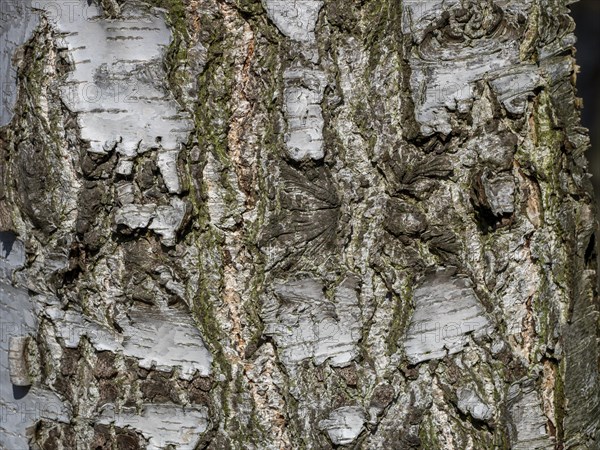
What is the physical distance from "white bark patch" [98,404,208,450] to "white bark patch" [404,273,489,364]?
1.21 ft

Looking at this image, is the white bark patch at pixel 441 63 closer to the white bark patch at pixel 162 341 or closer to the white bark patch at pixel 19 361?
the white bark patch at pixel 162 341

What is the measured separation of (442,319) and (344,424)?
0.23 metres

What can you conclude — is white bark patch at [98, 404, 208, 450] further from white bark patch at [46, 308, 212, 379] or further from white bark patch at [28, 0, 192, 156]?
white bark patch at [28, 0, 192, 156]

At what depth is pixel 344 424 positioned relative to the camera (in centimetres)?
129

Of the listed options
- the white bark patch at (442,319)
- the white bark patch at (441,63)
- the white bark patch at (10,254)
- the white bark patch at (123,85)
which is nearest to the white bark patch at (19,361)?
the white bark patch at (10,254)

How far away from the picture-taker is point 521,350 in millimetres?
1327

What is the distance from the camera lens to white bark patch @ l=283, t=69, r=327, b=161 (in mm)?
1245

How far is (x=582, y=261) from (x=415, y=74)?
1.48 feet

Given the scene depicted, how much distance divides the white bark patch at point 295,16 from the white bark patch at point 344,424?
1.97ft

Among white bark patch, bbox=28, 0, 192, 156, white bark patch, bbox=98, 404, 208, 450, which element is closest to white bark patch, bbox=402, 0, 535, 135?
white bark patch, bbox=28, 0, 192, 156

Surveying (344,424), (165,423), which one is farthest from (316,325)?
(165,423)

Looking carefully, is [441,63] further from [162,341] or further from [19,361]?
[19,361]

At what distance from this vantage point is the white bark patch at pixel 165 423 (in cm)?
130

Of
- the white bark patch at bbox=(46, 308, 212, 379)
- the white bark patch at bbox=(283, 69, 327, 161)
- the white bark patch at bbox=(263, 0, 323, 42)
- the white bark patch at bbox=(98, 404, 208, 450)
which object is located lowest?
the white bark patch at bbox=(98, 404, 208, 450)
